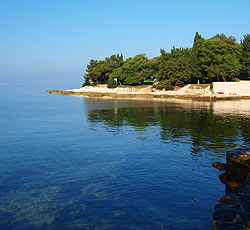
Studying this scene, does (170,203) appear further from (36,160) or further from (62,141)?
(62,141)

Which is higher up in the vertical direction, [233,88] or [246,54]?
[246,54]

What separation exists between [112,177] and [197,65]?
10705 centimetres

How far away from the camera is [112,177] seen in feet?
79.3

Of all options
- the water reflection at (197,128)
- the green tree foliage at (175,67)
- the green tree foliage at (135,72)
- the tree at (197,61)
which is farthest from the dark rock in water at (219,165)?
the green tree foliage at (135,72)

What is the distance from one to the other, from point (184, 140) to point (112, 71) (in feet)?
437

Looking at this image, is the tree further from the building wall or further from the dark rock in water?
the dark rock in water

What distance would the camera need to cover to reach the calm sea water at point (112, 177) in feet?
55.5

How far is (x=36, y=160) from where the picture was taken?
29781mm

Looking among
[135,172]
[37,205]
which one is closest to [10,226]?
[37,205]

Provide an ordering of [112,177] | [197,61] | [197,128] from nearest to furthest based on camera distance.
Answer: [112,177]
[197,128]
[197,61]

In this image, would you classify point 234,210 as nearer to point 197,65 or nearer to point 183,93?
point 183,93

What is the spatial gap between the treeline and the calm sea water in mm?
75143

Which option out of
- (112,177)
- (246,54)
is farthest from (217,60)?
(112,177)

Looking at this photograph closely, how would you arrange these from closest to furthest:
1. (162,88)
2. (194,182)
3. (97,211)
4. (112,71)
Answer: (97,211), (194,182), (162,88), (112,71)
